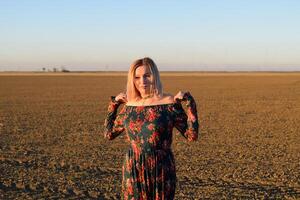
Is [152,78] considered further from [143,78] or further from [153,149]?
[153,149]

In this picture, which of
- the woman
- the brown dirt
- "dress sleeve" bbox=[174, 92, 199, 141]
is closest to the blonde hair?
the woman

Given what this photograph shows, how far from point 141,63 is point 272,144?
8.69 metres

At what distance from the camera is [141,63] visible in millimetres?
3125

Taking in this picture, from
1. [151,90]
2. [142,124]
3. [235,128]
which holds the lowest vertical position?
[235,128]

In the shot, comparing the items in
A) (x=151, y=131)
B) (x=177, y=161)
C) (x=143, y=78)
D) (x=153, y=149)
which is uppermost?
(x=143, y=78)

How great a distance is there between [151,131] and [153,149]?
0.12 metres

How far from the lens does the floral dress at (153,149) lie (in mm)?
3096

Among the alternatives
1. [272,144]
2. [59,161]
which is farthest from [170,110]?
[272,144]

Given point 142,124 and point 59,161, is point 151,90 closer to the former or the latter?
point 142,124

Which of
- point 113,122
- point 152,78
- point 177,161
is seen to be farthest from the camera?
point 177,161

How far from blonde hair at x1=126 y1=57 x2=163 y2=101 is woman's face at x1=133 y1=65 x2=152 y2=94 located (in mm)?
20

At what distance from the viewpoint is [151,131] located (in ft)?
10.2

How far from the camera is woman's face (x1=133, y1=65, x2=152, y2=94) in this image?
3.10 meters

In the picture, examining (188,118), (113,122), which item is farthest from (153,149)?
(113,122)
